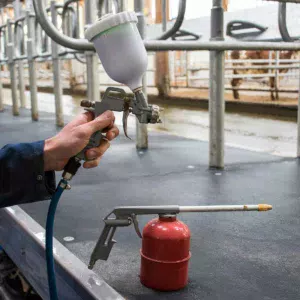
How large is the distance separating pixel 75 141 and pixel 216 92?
112 centimetres

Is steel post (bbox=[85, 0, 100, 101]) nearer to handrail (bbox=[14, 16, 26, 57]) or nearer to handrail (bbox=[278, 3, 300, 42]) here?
handrail (bbox=[278, 3, 300, 42])

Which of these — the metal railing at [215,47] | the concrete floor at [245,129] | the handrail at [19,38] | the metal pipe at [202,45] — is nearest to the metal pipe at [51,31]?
the metal railing at [215,47]

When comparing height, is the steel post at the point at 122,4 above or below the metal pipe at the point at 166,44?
above

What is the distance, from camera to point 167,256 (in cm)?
82

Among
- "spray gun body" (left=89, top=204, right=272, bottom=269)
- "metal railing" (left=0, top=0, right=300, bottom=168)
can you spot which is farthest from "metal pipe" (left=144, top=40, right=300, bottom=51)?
"spray gun body" (left=89, top=204, right=272, bottom=269)

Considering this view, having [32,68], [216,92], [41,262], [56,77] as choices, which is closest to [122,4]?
[216,92]

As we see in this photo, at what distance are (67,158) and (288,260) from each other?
50cm

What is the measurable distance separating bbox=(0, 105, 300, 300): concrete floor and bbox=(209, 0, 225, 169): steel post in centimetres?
8

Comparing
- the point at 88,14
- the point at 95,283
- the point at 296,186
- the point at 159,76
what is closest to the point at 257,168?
the point at 296,186

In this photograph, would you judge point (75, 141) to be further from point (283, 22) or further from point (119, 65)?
point (283, 22)

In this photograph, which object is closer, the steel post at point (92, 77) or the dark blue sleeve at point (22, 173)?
the dark blue sleeve at point (22, 173)

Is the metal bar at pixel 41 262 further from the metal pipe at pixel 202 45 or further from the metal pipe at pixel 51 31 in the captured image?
the metal pipe at pixel 202 45

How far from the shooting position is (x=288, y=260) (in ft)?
3.04

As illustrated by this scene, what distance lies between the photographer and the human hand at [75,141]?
708mm
